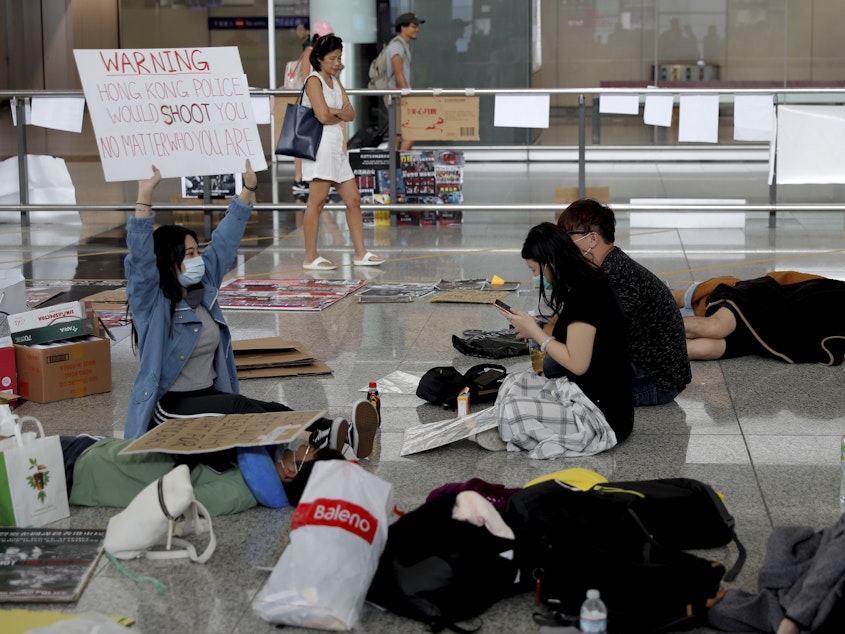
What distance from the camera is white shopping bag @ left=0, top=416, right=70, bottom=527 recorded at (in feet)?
13.3

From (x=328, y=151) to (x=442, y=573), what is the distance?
6456 millimetres

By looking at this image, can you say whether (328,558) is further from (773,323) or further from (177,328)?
(773,323)

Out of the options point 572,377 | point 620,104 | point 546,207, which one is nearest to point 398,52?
point 620,104

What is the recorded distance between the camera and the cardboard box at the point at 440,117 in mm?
11891

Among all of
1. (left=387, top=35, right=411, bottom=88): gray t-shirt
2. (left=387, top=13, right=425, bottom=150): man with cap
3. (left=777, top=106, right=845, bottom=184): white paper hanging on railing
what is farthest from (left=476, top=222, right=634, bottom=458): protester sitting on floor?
(left=387, top=35, right=411, bottom=88): gray t-shirt

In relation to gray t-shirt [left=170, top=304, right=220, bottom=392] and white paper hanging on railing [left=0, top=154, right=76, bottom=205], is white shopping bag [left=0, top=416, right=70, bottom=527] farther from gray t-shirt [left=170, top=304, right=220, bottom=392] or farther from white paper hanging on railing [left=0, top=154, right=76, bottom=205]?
white paper hanging on railing [left=0, top=154, right=76, bottom=205]

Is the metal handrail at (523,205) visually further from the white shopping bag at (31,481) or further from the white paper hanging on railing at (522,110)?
the white shopping bag at (31,481)

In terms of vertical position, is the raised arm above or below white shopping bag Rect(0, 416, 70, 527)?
above

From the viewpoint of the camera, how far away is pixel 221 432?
4.38 meters

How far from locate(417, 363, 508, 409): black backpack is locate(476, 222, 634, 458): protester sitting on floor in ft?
2.22

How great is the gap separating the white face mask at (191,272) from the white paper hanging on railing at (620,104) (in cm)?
758

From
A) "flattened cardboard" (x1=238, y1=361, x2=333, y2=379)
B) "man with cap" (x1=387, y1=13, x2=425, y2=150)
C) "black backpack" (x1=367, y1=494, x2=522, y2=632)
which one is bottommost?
"black backpack" (x1=367, y1=494, x2=522, y2=632)

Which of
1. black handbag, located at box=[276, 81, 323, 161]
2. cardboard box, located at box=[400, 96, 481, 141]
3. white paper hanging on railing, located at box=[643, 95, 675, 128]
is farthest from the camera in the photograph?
cardboard box, located at box=[400, 96, 481, 141]

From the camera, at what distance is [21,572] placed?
3.73 meters
